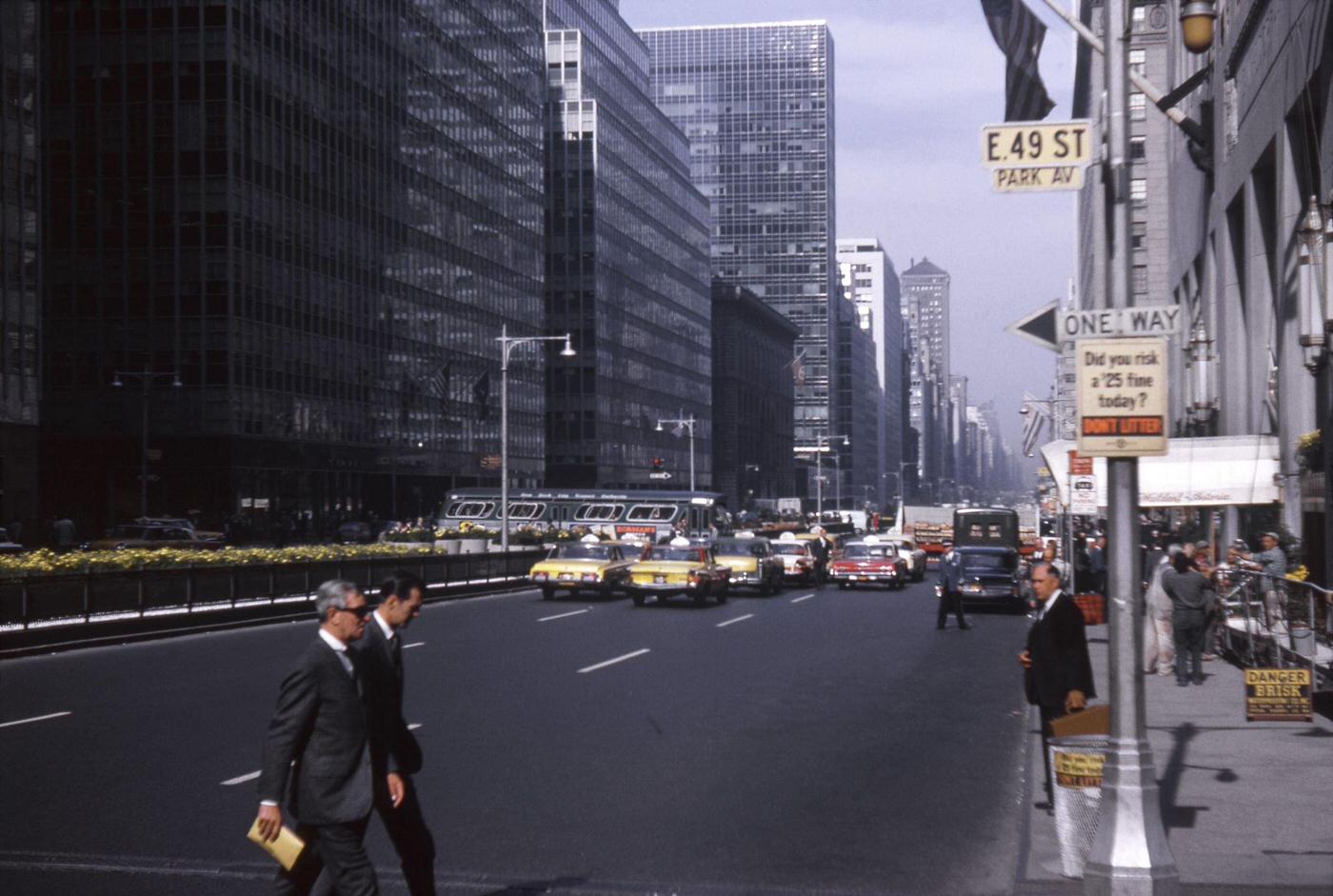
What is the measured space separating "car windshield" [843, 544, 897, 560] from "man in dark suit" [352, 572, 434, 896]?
42422 millimetres

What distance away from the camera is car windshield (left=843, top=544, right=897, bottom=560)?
4953 cm

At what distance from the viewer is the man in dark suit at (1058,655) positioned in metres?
11.1

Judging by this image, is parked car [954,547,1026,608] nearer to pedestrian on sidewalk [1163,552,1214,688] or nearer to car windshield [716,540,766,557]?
car windshield [716,540,766,557]

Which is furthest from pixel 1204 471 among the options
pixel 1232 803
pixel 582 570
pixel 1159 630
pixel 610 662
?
pixel 1232 803

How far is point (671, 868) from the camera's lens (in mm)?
9586

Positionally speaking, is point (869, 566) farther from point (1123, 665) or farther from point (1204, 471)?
point (1123, 665)

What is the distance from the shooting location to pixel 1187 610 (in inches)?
795

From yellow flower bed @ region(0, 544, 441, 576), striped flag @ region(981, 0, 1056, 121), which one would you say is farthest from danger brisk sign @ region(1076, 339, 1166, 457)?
yellow flower bed @ region(0, 544, 441, 576)

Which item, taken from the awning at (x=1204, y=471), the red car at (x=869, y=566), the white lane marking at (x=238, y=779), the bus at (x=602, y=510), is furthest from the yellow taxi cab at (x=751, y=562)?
the white lane marking at (x=238, y=779)

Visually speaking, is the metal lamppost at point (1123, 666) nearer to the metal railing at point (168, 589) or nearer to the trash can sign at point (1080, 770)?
the trash can sign at point (1080, 770)

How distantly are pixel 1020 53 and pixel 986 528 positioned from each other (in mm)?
56564

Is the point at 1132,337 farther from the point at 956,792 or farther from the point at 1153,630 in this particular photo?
the point at 1153,630

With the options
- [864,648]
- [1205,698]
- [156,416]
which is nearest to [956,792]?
[1205,698]

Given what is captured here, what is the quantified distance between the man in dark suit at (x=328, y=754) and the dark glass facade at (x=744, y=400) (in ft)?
509
